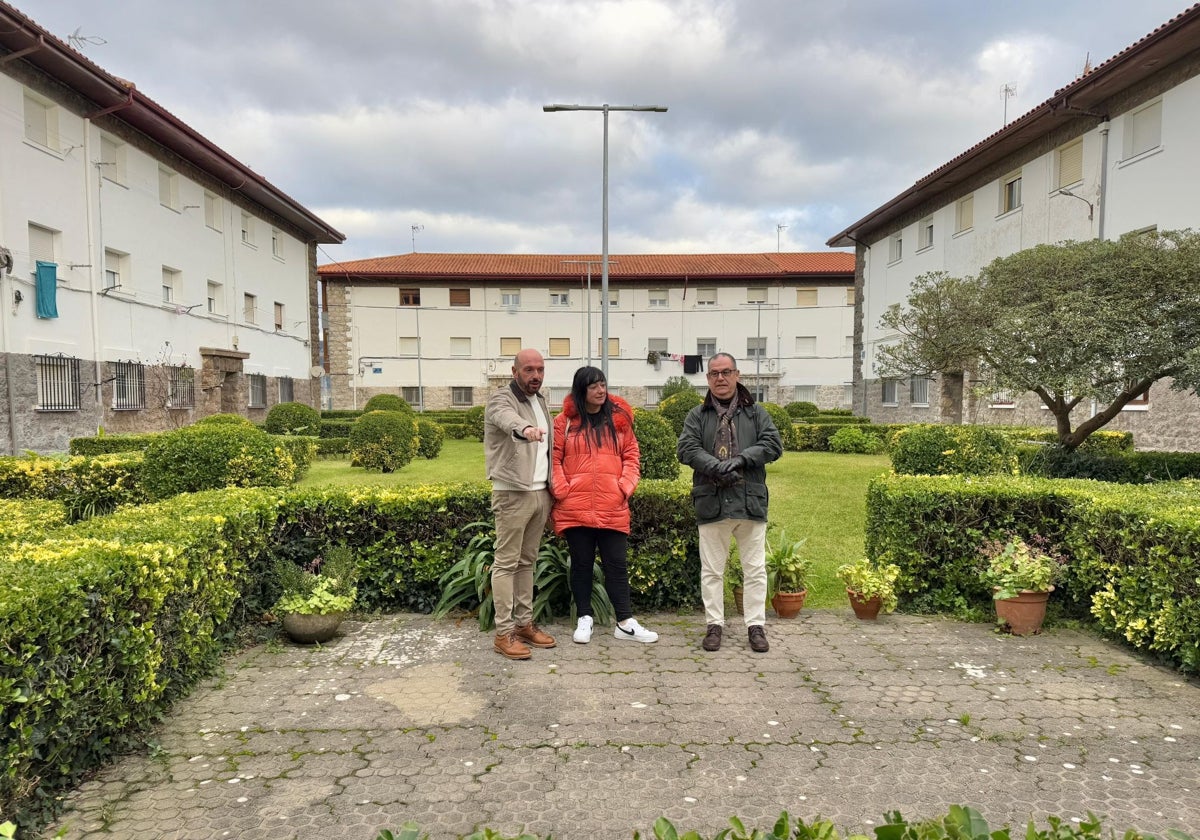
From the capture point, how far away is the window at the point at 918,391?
88.9 feet

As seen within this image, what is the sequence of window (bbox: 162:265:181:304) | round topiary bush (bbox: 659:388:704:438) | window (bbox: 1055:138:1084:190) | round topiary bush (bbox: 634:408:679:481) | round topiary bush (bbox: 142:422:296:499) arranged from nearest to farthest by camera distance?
round topiary bush (bbox: 142:422:296:499) < round topiary bush (bbox: 634:408:679:481) < window (bbox: 1055:138:1084:190) < round topiary bush (bbox: 659:388:704:438) < window (bbox: 162:265:181:304)

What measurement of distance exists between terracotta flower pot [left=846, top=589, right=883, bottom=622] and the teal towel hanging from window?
57.6 feet

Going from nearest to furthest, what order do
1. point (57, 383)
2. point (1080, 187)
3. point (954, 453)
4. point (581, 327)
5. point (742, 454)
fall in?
1. point (742, 454)
2. point (954, 453)
3. point (57, 383)
4. point (1080, 187)
5. point (581, 327)

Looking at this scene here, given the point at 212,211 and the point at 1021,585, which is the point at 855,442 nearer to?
the point at 1021,585

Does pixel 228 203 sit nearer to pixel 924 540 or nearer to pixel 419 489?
pixel 419 489

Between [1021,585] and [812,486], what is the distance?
7.39 metres

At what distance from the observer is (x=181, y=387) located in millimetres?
21547

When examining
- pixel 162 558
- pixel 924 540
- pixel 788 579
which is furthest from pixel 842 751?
pixel 162 558

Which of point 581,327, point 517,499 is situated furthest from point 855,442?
point 581,327

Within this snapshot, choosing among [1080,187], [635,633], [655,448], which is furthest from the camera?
[1080,187]

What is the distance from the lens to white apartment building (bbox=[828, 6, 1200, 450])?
47.9 ft

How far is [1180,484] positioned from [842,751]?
15.3 feet

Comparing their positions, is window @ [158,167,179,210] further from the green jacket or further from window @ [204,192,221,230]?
the green jacket

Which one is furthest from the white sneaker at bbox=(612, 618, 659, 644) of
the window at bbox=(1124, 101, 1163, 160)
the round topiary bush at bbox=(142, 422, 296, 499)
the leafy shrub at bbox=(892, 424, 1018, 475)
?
the window at bbox=(1124, 101, 1163, 160)
